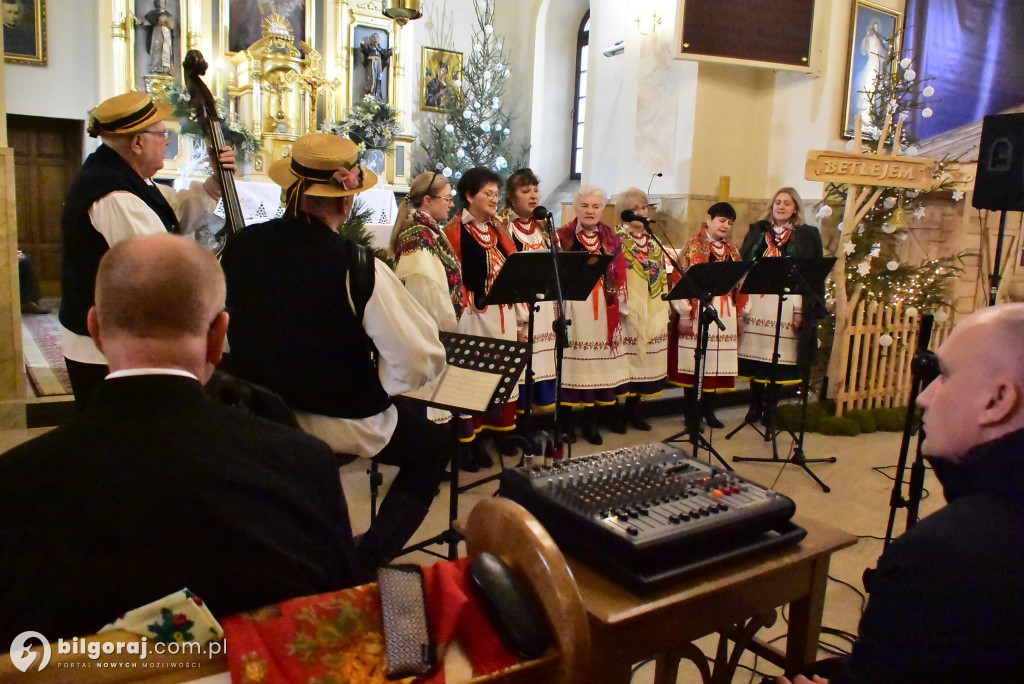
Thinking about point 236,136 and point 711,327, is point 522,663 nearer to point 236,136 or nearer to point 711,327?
point 711,327

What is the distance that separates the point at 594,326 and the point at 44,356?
177 inches

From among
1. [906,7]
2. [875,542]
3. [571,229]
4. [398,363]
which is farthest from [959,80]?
[398,363]

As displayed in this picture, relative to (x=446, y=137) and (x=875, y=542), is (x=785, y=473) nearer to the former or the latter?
(x=875, y=542)

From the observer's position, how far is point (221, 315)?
140 centimetres

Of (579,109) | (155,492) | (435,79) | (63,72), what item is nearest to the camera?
(155,492)

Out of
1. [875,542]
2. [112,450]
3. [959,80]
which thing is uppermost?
[959,80]

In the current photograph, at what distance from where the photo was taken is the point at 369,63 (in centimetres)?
1063

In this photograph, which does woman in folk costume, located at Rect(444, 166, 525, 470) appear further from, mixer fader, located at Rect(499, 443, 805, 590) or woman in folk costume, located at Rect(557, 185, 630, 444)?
mixer fader, located at Rect(499, 443, 805, 590)

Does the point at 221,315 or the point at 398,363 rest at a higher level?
the point at 221,315

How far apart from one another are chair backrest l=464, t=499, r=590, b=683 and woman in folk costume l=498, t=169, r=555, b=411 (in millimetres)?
3139

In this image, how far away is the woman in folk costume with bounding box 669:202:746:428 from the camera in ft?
17.6

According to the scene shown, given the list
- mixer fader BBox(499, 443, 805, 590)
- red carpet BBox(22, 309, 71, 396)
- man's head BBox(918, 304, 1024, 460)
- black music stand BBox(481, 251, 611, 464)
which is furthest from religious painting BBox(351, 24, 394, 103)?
man's head BBox(918, 304, 1024, 460)

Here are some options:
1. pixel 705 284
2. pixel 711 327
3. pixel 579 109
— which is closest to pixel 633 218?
pixel 705 284

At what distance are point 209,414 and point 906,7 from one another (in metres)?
8.83
